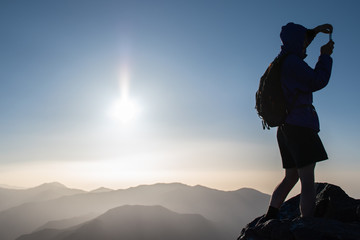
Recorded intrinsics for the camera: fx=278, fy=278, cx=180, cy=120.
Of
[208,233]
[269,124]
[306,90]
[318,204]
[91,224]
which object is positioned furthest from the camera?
[208,233]

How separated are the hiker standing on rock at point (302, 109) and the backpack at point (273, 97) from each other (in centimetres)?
7

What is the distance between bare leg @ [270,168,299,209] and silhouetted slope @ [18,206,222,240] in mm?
151811

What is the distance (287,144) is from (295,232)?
124cm

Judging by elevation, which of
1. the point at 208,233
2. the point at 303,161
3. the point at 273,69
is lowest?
the point at 208,233

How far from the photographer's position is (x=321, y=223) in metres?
3.70

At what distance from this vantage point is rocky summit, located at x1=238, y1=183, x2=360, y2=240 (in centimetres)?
349

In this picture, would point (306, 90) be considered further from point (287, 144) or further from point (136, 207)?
point (136, 207)

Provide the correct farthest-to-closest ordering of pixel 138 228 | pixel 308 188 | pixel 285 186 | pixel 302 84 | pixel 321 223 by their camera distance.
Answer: pixel 138 228 < pixel 285 186 < pixel 302 84 < pixel 308 188 < pixel 321 223

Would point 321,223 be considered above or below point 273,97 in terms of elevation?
below

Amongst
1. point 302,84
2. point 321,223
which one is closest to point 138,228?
point 321,223

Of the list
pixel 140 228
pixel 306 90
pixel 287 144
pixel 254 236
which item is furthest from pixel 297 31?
pixel 140 228

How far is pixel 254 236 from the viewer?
4.35m

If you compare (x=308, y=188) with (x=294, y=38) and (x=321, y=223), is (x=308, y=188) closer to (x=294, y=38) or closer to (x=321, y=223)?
(x=321, y=223)

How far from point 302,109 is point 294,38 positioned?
1.12 meters
